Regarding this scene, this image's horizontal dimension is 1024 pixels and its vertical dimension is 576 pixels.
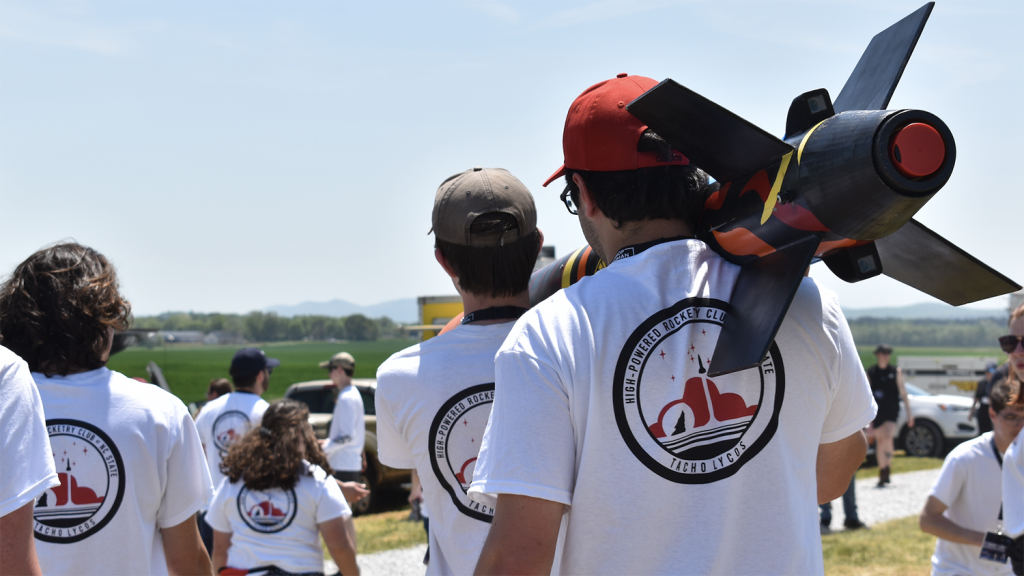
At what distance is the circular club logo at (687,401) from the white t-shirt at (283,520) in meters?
3.13

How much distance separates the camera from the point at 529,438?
140cm

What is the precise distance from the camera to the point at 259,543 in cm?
415

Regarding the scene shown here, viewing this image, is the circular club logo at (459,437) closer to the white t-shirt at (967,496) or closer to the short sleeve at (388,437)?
the short sleeve at (388,437)

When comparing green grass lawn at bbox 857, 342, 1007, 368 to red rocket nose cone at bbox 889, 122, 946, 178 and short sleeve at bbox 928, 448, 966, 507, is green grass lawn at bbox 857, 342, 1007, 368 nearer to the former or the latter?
short sleeve at bbox 928, 448, 966, 507

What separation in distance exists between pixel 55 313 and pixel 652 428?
1.89 m

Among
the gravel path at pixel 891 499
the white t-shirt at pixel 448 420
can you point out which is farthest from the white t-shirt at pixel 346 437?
the white t-shirt at pixel 448 420

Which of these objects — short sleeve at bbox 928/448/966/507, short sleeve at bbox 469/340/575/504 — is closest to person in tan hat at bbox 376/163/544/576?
short sleeve at bbox 469/340/575/504

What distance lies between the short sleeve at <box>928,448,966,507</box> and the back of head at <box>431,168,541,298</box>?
3231 mm

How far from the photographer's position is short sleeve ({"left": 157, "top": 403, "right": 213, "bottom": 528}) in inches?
98.0

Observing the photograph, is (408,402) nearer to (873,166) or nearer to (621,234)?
(621,234)

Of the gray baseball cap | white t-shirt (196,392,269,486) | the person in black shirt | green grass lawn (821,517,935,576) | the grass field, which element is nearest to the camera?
the gray baseball cap

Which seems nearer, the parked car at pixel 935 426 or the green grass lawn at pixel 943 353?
the parked car at pixel 935 426

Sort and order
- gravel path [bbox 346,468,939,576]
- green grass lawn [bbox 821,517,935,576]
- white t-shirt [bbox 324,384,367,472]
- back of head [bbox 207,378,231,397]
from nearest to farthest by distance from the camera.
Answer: green grass lawn [bbox 821,517,935,576]
gravel path [bbox 346,468,939,576]
white t-shirt [bbox 324,384,367,472]
back of head [bbox 207,378,231,397]

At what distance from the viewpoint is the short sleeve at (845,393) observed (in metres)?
1.61
